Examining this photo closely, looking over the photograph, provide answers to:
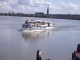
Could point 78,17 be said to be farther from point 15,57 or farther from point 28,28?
point 15,57

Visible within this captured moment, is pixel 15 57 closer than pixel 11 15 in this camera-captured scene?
Yes

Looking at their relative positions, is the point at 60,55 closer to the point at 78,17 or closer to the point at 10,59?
the point at 10,59

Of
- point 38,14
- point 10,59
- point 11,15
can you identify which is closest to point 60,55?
point 10,59

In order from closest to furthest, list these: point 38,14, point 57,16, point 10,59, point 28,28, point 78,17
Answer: point 10,59 → point 28,28 → point 78,17 → point 57,16 → point 38,14

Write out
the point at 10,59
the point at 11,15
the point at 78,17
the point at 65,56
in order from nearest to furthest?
1. the point at 10,59
2. the point at 65,56
3. the point at 78,17
4. the point at 11,15

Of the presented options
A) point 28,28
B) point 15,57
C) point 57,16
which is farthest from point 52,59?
point 57,16

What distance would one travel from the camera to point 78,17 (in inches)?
5295

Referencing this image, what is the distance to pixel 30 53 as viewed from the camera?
16.2 m

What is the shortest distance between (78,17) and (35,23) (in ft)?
326

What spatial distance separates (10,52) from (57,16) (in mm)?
141370

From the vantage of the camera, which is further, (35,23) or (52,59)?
(35,23)

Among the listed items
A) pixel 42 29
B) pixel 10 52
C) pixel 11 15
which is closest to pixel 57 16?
pixel 11 15

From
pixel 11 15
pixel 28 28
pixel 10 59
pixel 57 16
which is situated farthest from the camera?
pixel 11 15

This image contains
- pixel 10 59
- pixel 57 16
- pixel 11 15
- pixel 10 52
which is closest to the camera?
pixel 10 59
